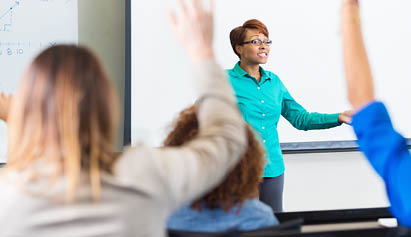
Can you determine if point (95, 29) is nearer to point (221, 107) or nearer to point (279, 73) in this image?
point (279, 73)

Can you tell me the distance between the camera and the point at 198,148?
2.42 feet

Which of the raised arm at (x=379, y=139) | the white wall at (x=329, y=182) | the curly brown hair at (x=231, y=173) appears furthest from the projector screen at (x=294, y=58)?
the raised arm at (x=379, y=139)

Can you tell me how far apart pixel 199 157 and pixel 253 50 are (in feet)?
6.78

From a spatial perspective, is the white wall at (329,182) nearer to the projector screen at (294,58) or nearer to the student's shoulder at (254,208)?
the projector screen at (294,58)

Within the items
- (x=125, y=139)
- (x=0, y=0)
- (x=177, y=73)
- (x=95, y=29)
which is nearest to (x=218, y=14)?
(x=177, y=73)

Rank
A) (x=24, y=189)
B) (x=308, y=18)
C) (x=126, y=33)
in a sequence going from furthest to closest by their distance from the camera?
1. (x=308, y=18)
2. (x=126, y=33)
3. (x=24, y=189)

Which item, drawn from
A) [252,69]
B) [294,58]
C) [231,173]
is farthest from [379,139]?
[294,58]

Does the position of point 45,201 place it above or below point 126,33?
below

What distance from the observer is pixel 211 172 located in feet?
2.40

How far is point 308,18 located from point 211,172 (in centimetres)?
290

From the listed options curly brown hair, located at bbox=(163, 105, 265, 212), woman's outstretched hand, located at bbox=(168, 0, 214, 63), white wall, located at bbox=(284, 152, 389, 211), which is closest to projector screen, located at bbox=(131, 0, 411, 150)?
white wall, located at bbox=(284, 152, 389, 211)

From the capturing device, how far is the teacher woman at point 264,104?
103 inches

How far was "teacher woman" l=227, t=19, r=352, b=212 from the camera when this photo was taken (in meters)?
2.61

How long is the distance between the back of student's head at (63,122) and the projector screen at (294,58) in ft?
7.26
